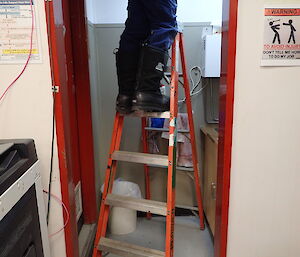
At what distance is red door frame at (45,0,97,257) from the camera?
100cm

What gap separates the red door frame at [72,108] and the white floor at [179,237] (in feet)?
1.25

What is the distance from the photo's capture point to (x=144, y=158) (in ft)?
4.40

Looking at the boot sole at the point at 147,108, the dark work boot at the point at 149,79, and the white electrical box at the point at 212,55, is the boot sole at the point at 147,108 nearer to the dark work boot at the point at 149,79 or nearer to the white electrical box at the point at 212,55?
the dark work boot at the point at 149,79

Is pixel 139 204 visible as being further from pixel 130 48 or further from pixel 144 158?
pixel 130 48

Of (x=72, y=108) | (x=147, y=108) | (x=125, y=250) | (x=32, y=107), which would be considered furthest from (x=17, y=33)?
(x=125, y=250)

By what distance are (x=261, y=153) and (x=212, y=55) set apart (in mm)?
946

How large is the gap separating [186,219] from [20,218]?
1568mm

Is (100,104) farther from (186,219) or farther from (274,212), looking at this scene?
(274,212)

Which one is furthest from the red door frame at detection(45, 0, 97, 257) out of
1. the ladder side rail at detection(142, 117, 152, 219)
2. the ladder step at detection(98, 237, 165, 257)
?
the ladder side rail at detection(142, 117, 152, 219)

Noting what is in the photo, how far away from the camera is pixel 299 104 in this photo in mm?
1010

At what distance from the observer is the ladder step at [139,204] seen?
1.26 metres

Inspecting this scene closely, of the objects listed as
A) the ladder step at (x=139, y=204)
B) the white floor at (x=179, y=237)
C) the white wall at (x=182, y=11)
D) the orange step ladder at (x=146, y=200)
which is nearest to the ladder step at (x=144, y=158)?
the orange step ladder at (x=146, y=200)

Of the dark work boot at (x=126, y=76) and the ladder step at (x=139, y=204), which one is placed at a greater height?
the dark work boot at (x=126, y=76)

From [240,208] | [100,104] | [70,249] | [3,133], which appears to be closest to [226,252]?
[240,208]
